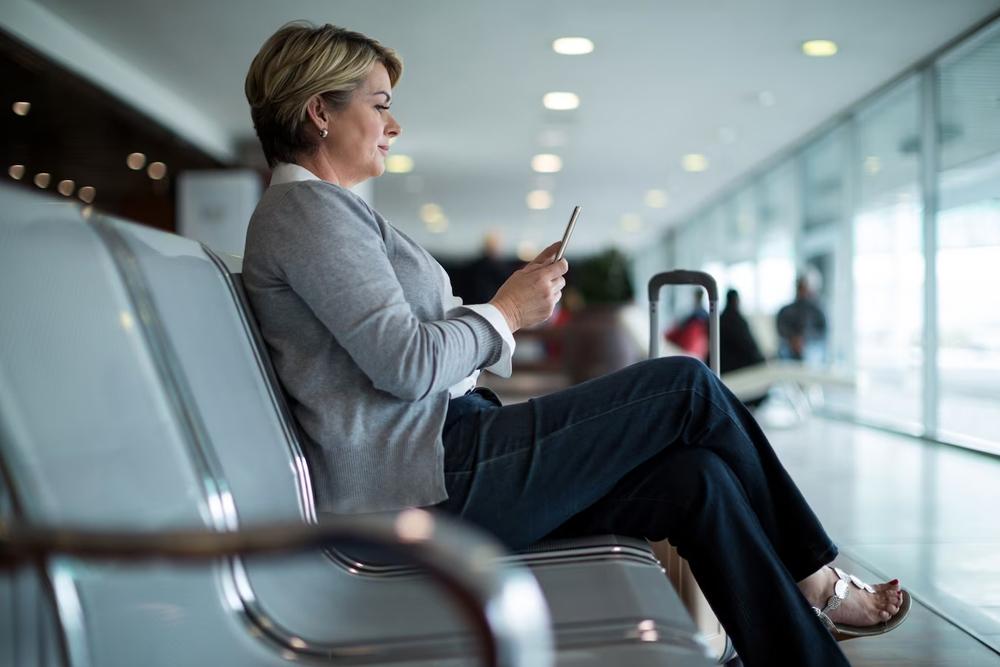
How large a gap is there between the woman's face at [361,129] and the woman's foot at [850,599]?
991 millimetres

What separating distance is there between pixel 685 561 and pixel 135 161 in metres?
7.52

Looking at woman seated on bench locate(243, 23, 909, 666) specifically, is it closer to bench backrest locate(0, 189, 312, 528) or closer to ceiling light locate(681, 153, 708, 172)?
bench backrest locate(0, 189, 312, 528)

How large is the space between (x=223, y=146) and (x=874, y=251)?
6.40 m

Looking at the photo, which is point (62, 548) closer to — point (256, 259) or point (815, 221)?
point (256, 259)

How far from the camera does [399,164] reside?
10.6 metres

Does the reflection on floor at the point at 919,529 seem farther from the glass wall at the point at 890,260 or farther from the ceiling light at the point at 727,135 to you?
the ceiling light at the point at 727,135

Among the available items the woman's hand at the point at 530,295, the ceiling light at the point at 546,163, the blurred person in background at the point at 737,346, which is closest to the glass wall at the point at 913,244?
the blurred person in background at the point at 737,346

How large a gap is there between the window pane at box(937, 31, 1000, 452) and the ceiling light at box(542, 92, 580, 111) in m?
2.86

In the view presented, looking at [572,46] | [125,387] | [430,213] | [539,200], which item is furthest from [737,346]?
[430,213]

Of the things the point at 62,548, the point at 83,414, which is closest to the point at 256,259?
the point at 83,414

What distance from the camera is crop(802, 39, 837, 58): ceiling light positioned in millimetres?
6175

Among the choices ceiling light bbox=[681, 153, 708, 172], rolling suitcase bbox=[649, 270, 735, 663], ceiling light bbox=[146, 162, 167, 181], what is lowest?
rolling suitcase bbox=[649, 270, 735, 663]

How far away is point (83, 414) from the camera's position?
0.80 metres

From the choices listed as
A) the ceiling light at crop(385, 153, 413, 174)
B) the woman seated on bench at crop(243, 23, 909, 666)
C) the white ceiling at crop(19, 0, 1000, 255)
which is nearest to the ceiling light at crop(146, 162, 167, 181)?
the white ceiling at crop(19, 0, 1000, 255)
